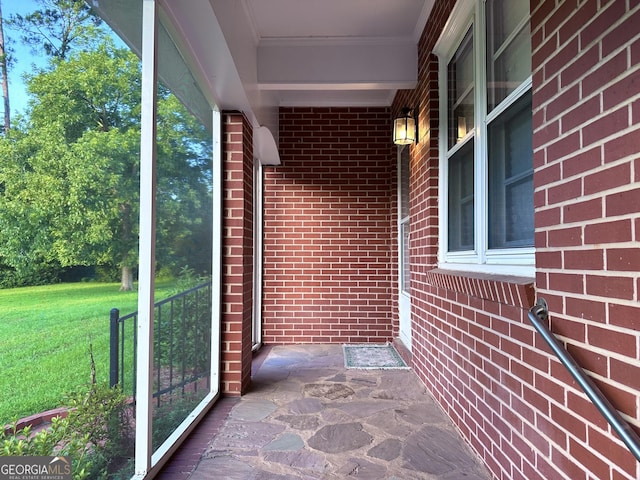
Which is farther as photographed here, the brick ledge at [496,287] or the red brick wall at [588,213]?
the brick ledge at [496,287]

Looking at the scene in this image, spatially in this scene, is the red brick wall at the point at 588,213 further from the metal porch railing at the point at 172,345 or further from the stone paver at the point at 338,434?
the metal porch railing at the point at 172,345

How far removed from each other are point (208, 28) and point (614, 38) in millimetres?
1680

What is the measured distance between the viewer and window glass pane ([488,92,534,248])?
1521mm

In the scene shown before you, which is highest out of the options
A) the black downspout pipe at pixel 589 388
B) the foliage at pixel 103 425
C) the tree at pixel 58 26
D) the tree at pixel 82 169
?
the tree at pixel 58 26

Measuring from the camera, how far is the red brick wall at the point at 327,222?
4250mm

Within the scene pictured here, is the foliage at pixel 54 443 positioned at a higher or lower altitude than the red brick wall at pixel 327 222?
lower

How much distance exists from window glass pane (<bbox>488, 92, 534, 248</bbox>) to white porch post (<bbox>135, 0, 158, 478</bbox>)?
5.24 feet

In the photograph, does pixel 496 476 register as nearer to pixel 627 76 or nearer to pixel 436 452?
pixel 436 452

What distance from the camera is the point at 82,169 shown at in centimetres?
122

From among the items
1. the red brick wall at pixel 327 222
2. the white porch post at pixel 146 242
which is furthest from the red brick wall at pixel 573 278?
Answer: the red brick wall at pixel 327 222

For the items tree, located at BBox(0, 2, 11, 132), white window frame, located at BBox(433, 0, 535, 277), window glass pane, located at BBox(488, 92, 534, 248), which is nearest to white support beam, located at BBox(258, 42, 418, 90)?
white window frame, located at BBox(433, 0, 535, 277)

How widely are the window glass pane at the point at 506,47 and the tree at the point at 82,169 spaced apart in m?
1.67

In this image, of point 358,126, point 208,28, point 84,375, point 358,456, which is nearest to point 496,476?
point 358,456

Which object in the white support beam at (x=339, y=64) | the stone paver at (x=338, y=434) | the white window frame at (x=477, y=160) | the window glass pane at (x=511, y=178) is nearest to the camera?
A: the window glass pane at (x=511, y=178)
